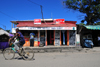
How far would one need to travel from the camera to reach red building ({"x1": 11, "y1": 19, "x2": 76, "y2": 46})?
977cm

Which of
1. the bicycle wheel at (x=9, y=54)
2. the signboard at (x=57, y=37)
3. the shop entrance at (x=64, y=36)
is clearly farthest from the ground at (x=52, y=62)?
the shop entrance at (x=64, y=36)

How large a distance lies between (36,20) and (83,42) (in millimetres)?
6966

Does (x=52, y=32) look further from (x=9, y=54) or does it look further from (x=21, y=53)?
(x=9, y=54)

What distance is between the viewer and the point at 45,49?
28.0 ft

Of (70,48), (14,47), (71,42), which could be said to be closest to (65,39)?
(71,42)

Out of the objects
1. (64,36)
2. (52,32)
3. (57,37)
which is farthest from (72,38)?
(52,32)

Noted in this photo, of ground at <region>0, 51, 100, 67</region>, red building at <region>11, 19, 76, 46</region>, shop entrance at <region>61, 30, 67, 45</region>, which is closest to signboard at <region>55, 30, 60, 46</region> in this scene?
red building at <region>11, 19, 76, 46</region>

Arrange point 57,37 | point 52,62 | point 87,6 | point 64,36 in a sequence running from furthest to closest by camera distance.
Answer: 1. point 87,6
2. point 64,36
3. point 57,37
4. point 52,62

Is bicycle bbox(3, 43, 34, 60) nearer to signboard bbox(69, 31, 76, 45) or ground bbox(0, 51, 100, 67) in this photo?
ground bbox(0, 51, 100, 67)

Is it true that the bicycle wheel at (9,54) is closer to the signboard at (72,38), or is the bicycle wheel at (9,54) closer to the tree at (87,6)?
the signboard at (72,38)

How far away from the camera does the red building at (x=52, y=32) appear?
9.77 meters

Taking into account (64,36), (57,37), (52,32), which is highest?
(52,32)

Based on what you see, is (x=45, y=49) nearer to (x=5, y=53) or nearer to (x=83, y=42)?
(x=5, y=53)

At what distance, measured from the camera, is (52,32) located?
37.2 ft
